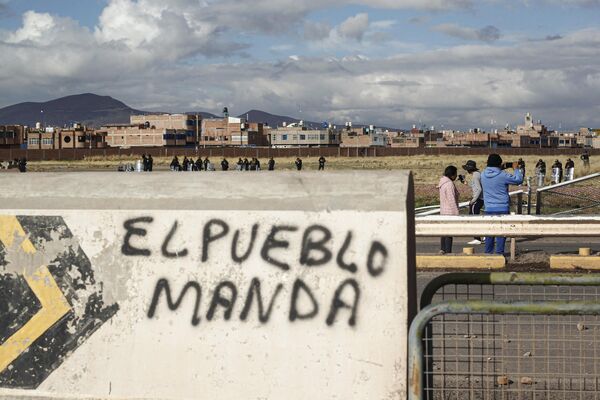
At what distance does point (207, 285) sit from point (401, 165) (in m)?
94.2

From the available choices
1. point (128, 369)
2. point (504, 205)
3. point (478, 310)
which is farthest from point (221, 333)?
point (504, 205)

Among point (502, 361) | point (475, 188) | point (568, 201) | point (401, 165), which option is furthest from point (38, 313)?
point (401, 165)

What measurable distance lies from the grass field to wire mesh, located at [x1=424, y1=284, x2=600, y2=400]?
23930mm

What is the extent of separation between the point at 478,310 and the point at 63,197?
7.07ft

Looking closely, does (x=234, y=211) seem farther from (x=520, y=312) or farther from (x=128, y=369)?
(x=520, y=312)

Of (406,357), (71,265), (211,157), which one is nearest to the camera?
(406,357)

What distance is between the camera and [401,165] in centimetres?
9819

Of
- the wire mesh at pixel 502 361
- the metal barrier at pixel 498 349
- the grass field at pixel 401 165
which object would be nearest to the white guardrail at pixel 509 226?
the metal barrier at pixel 498 349

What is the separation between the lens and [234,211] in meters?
4.65

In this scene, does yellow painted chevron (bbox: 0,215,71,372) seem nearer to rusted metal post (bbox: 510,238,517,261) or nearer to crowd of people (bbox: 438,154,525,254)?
crowd of people (bbox: 438,154,525,254)

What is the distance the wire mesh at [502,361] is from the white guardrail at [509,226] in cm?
479

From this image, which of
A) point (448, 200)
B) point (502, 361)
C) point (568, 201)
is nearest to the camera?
point (502, 361)

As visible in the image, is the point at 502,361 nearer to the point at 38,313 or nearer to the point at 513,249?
the point at 38,313

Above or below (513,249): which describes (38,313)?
above
